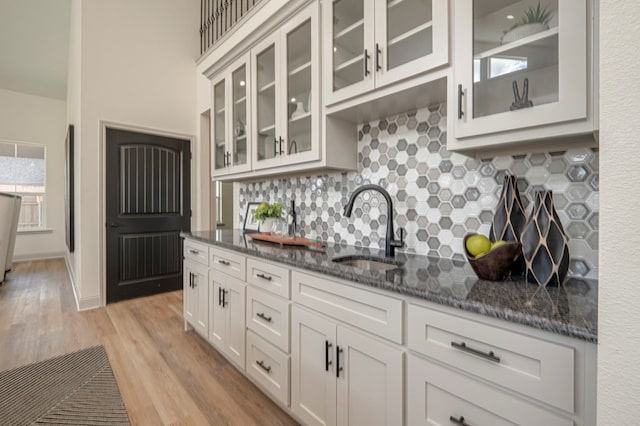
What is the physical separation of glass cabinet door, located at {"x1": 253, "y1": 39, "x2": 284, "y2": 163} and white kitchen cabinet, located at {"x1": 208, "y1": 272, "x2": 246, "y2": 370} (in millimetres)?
933

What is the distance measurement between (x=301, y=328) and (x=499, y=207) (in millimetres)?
1028

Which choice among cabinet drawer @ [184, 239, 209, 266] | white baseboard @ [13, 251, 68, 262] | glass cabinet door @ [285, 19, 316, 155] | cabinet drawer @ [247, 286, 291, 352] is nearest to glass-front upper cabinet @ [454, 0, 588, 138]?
glass cabinet door @ [285, 19, 316, 155]

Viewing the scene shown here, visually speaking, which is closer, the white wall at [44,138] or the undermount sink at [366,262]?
the undermount sink at [366,262]

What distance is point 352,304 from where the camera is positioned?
4.04ft

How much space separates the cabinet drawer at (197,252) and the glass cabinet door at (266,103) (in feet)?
2.68

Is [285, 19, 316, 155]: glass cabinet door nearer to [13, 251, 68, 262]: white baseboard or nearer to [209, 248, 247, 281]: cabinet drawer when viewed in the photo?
[209, 248, 247, 281]: cabinet drawer

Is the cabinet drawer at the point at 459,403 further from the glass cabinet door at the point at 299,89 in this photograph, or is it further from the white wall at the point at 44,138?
the white wall at the point at 44,138

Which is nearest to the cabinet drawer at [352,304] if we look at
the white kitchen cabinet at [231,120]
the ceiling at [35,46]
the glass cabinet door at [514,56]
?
the glass cabinet door at [514,56]

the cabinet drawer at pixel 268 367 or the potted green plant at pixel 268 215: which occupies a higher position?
the potted green plant at pixel 268 215

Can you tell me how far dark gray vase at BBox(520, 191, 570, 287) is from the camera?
1.02 m

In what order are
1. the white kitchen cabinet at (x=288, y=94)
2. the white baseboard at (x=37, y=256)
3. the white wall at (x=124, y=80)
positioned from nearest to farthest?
the white kitchen cabinet at (x=288, y=94) < the white wall at (x=124, y=80) < the white baseboard at (x=37, y=256)

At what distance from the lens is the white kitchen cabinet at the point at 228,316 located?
1920 mm

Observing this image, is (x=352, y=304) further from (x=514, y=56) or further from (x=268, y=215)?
(x=268, y=215)

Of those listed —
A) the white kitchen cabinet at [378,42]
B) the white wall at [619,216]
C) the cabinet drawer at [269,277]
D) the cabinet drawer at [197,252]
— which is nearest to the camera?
the white wall at [619,216]
